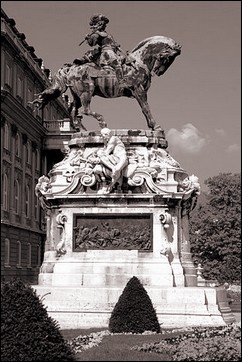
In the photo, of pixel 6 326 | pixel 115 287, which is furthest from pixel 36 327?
pixel 115 287

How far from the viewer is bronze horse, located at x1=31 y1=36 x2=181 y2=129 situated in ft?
75.1

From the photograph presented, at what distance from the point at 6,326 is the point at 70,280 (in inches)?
382

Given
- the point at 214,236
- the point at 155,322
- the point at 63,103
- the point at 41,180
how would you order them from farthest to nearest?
the point at 63,103 → the point at 214,236 → the point at 41,180 → the point at 155,322

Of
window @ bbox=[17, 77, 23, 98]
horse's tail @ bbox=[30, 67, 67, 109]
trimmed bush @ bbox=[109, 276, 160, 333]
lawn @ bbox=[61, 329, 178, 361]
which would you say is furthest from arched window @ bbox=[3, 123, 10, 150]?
trimmed bush @ bbox=[109, 276, 160, 333]

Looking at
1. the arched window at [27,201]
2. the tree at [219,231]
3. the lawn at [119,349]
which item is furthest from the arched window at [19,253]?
the lawn at [119,349]

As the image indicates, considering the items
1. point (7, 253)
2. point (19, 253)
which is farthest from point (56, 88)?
point (19, 253)

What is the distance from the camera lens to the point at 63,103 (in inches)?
3029

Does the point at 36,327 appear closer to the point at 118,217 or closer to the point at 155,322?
the point at 155,322

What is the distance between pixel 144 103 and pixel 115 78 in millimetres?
1079

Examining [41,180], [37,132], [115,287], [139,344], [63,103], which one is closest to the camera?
[139,344]

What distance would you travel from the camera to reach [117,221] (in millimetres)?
20953

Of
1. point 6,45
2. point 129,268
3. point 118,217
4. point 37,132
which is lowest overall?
point 129,268

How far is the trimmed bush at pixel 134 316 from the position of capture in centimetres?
1669

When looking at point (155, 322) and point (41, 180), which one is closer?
point (155, 322)
